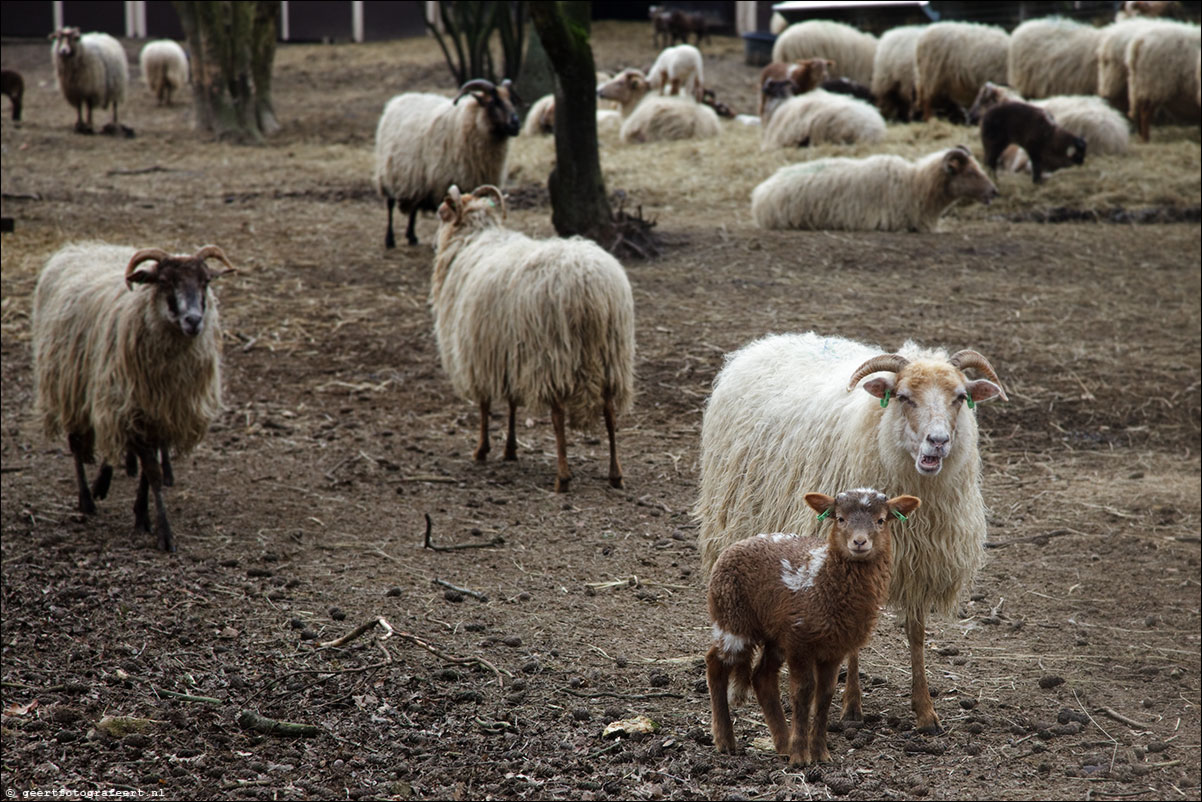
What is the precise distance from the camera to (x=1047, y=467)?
675 cm

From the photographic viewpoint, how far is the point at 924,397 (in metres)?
3.70

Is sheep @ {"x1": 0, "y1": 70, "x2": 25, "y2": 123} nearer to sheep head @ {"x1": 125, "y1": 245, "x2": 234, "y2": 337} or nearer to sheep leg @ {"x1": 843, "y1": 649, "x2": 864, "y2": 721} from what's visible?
sheep head @ {"x1": 125, "y1": 245, "x2": 234, "y2": 337}

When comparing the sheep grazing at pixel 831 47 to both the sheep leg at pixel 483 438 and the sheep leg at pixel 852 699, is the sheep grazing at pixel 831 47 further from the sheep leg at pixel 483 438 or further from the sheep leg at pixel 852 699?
the sheep leg at pixel 852 699

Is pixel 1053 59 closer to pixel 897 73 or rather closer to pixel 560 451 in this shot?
pixel 897 73

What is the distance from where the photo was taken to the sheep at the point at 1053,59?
644 inches

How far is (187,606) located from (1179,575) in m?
4.55

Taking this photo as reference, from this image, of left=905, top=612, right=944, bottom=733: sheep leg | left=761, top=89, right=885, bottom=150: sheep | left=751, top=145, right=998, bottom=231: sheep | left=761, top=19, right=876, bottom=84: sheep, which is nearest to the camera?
left=905, top=612, right=944, bottom=733: sheep leg

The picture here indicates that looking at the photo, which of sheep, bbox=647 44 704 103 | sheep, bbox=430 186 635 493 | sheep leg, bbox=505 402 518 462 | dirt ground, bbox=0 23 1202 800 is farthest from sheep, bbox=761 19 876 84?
sheep leg, bbox=505 402 518 462

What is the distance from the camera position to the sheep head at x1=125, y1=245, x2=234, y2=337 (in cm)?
542

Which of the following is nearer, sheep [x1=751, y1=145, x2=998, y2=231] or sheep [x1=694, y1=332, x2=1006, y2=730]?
sheep [x1=694, y1=332, x2=1006, y2=730]

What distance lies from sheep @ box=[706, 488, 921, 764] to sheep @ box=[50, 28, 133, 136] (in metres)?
18.8

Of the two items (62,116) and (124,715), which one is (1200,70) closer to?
(124,715)

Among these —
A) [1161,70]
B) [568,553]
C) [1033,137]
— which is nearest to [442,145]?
[568,553]

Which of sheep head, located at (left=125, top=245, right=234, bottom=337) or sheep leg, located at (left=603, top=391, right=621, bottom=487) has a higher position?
sheep head, located at (left=125, top=245, right=234, bottom=337)
